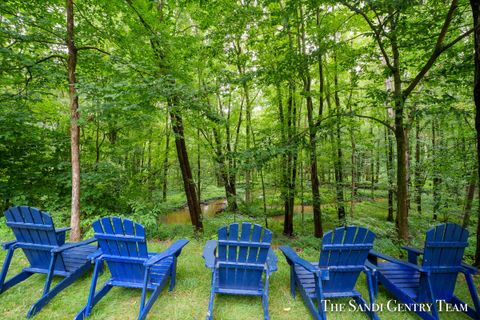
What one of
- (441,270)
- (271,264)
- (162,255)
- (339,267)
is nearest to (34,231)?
(162,255)

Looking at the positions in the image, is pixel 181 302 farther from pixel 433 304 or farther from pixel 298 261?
pixel 433 304

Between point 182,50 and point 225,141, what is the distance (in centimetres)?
456

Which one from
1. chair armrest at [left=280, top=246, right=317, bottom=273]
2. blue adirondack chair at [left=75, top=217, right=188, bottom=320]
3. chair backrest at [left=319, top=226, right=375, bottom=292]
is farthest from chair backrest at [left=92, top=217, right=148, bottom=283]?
chair backrest at [left=319, top=226, right=375, bottom=292]

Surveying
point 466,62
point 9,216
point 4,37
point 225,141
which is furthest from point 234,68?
point 9,216

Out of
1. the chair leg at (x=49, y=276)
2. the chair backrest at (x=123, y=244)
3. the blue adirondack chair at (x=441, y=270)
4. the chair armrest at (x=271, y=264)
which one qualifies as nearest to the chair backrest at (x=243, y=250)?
the chair armrest at (x=271, y=264)

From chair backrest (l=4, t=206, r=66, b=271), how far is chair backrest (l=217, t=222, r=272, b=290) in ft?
6.20

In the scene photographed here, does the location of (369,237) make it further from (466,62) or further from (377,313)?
(466,62)

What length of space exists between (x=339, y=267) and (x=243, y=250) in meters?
1.02

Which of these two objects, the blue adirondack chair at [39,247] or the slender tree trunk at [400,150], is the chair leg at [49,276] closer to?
the blue adirondack chair at [39,247]

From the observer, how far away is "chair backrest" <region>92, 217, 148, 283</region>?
2070 mm

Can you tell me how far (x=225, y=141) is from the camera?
8.80 m

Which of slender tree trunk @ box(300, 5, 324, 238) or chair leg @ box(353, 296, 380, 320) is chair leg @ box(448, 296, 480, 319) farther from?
slender tree trunk @ box(300, 5, 324, 238)

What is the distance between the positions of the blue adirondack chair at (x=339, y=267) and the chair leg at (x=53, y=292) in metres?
2.65

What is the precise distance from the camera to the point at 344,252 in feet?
6.91
